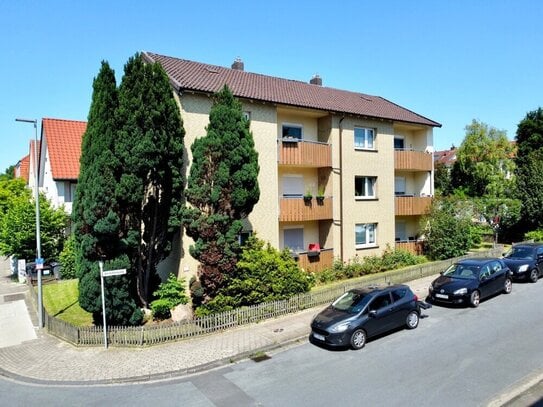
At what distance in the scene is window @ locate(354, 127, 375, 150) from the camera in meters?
23.3

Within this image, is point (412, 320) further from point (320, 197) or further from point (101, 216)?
point (101, 216)

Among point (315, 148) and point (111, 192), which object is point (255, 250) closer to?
point (111, 192)

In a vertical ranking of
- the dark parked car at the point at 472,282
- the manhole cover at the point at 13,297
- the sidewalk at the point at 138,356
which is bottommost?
the manhole cover at the point at 13,297

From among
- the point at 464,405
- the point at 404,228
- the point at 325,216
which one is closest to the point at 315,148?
the point at 325,216

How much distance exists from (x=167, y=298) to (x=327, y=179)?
36.8 feet

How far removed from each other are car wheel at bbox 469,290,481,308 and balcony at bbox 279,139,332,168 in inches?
385

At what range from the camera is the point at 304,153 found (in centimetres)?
2055

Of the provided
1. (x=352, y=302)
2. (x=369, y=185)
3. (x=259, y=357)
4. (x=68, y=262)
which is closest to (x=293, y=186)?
(x=369, y=185)

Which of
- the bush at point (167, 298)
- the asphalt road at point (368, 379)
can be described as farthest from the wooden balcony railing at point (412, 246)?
the bush at point (167, 298)

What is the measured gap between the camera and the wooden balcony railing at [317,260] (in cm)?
2033

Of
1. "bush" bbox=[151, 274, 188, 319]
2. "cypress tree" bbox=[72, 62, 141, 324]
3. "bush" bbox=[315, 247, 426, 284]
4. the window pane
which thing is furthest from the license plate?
the window pane

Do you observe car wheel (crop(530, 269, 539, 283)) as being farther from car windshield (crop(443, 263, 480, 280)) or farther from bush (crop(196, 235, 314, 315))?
bush (crop(196, 235, 314, 315))

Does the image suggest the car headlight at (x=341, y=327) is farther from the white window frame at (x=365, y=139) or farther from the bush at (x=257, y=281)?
the white window frame at (x=365, y=139)

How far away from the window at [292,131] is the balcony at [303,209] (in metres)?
3.69
